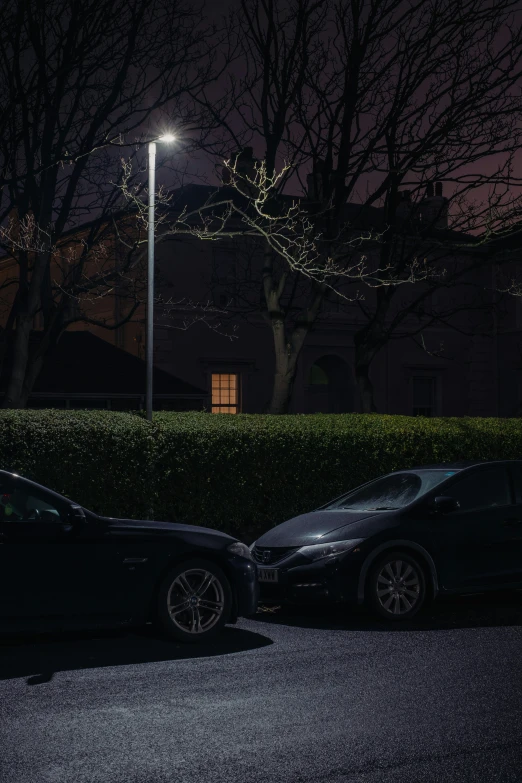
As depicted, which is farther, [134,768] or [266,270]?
[266,270]

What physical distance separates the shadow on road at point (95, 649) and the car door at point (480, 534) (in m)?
2.24

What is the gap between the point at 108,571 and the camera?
824cm

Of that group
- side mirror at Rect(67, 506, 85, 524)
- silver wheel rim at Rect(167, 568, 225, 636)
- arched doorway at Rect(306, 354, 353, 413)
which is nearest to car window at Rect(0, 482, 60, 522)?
side mirror at Rect(67, 506, 85, 524)

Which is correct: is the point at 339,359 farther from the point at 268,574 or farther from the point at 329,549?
the point at 329,549

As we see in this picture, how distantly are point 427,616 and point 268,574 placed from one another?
162 centimetres

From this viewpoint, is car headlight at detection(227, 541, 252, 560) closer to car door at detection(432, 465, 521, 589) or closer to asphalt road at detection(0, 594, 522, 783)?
asphalt road at detection(0, 594, 522, 783)

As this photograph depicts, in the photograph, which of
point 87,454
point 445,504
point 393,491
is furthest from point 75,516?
point 87,454

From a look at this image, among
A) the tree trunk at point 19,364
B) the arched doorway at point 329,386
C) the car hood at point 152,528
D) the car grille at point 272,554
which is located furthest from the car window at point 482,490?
the arched doorway at point 329,386

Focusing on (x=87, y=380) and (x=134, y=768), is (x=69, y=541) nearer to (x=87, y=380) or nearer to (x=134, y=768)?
(x=134, y=768)

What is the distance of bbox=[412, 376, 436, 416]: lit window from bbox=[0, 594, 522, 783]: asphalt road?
30508 mm

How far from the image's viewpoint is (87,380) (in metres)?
31.3

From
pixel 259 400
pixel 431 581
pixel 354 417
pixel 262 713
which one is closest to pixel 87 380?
pixel 259 400

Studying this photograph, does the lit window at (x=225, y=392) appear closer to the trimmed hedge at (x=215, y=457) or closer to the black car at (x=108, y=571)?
the trimmed hedge at (x=215, y=457)

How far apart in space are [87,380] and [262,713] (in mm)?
25696
